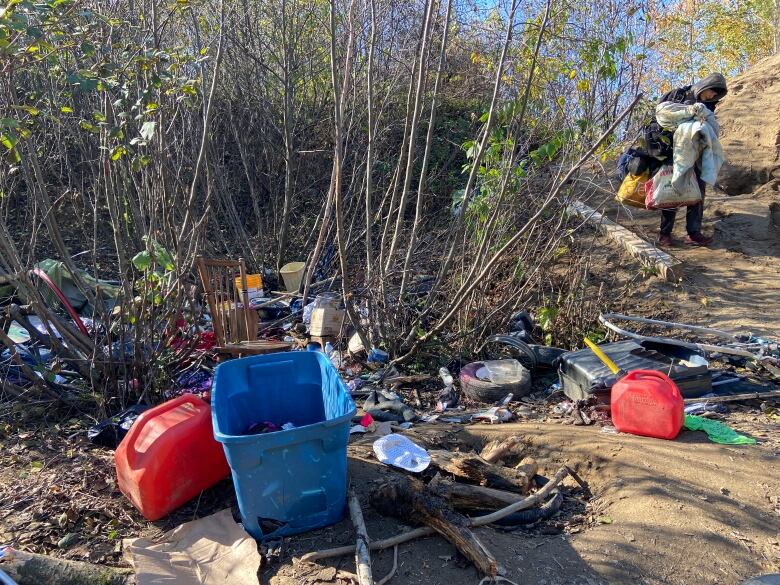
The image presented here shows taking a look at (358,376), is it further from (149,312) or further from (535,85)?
(535,85)

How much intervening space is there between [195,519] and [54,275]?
11.9 ft

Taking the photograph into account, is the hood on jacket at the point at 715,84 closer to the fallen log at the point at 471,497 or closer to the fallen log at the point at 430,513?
the fallen log at the point at 471,497

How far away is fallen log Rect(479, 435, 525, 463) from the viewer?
3.62 meters

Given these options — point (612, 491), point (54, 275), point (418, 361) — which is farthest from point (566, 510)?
point (54, 275)

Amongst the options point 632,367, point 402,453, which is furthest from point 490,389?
point 402,453

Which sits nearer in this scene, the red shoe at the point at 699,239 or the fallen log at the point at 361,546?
the fallen log at the point at 361,546

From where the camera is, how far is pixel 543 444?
3.74 meters

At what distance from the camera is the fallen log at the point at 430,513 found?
8.33ft

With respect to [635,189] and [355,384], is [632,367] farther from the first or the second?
[635,189]

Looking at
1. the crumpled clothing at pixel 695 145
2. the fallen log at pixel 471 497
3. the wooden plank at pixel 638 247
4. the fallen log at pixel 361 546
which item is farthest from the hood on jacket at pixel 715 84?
the fallen log at pixel 361 546

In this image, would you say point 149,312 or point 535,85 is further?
point 535,85

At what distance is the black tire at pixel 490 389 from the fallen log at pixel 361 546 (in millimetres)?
1832

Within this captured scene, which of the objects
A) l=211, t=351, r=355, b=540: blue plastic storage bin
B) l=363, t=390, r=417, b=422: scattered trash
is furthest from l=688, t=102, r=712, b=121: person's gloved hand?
l=211, t=351, r=355, b=540: blue plastic storage bin

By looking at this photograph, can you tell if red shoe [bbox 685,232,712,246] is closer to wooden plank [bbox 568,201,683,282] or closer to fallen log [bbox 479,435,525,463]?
wooden plank [bbox 568,201,683,282]
